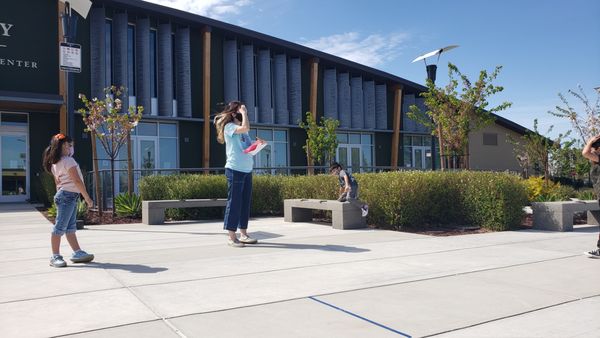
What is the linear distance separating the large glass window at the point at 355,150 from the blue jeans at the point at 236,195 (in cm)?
2092

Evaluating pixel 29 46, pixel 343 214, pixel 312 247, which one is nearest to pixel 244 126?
pixel 312 247

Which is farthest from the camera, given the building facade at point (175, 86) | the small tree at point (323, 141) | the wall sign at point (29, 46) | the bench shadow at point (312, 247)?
the small tree at point (323, 141)

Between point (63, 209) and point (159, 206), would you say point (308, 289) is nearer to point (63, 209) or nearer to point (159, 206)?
point (63, 209)

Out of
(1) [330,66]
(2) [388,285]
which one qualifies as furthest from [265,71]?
(2) [388,285]

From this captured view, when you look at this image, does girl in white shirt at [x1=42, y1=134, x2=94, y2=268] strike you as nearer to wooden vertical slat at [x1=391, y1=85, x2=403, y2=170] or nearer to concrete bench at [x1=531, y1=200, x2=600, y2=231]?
concrete bench at [x1=531, y1=200, x2=600, y2=231]

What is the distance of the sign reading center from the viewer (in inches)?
379

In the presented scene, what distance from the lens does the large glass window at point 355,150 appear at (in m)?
28.2

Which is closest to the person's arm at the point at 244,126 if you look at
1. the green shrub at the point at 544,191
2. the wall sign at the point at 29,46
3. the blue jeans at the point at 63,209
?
the blue jeans at the point at 63,209

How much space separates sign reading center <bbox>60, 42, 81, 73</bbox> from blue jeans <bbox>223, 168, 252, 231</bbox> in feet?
16.0

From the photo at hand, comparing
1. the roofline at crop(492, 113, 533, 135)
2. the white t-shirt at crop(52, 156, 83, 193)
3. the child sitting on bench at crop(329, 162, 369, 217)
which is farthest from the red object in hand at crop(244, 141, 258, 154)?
the roofline at crop(492, 113, 533, 135)

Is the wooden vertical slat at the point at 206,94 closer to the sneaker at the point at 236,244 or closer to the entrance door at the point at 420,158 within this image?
the sneaker at the point at 236,244

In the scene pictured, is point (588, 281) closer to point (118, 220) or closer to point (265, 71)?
point (118, 220)

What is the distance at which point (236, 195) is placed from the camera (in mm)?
6930

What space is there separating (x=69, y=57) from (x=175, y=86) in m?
12.5
